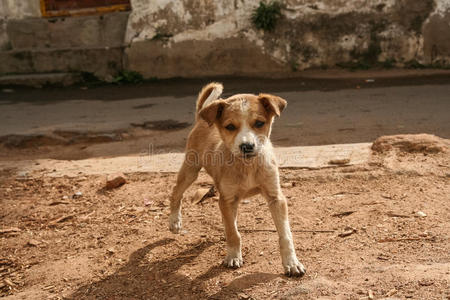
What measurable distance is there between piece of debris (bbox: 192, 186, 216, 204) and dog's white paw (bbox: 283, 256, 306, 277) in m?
1.90

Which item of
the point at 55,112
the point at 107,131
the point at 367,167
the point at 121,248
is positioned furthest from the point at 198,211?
the point at 55,112

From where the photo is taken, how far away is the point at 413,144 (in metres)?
5.54

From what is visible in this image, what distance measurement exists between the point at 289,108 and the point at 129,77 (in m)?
5.35

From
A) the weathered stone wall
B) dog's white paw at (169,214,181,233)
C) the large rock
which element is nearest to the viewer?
dog's white paw at (169,214,181,233)

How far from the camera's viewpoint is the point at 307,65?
12039 millimetres

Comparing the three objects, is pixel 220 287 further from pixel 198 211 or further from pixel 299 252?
pixel 198 211

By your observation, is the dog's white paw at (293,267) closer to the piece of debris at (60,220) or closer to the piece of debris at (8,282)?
the piece of debris at (8,282)

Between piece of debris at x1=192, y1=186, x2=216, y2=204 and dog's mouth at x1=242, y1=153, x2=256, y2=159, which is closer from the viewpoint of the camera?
dog's mouth at x1=242, y1=153, x2=256, y2=159

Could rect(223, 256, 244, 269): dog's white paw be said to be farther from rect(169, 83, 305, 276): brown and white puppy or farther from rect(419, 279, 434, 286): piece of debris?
rect(419, 279, 434, 286): piece of debris

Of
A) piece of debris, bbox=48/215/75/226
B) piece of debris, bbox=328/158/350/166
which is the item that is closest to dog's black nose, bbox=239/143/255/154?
piece of debris, bbox=328/158/350/166

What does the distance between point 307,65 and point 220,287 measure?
929cm

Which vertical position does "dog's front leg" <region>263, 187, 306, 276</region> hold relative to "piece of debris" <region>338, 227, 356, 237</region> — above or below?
above

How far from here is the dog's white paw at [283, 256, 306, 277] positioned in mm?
3465

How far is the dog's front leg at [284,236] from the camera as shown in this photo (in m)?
3.48
